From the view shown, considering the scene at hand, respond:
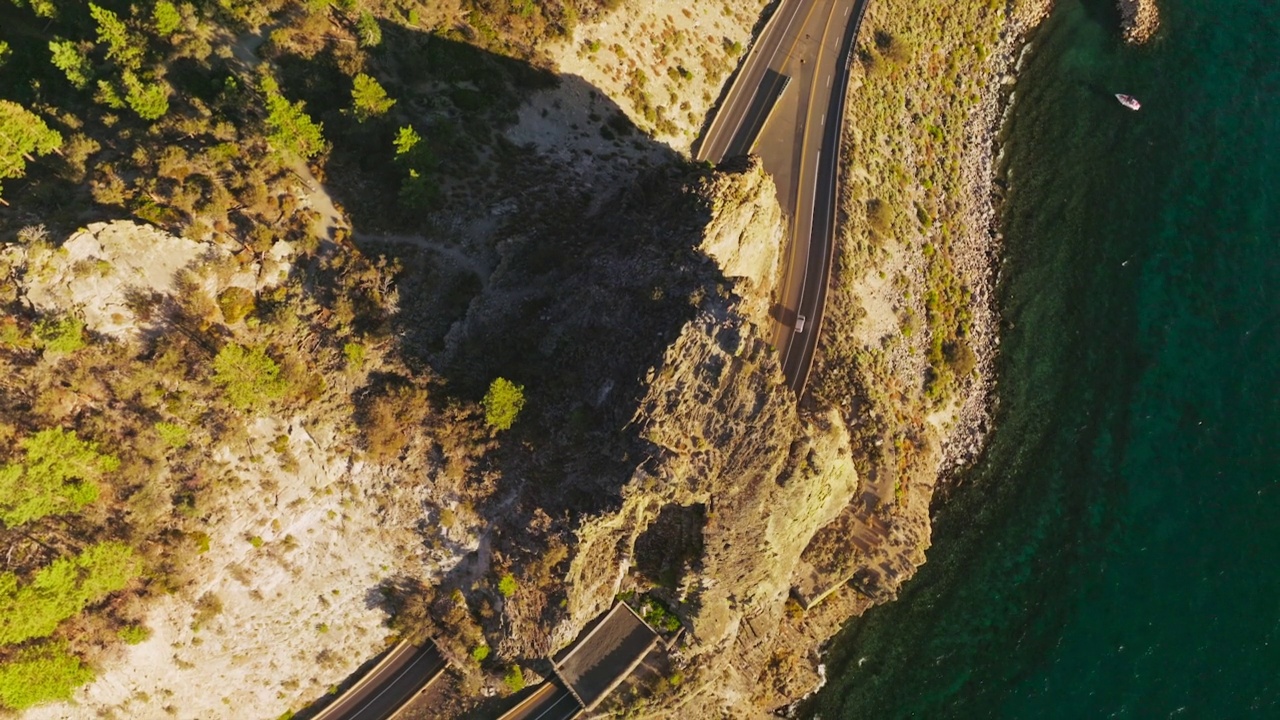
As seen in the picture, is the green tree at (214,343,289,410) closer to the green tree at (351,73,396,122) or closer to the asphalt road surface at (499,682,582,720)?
the green tree at (351,73,396,122)

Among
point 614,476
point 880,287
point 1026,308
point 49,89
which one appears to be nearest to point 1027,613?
point 1026,308

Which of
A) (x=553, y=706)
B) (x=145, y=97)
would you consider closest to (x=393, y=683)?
(x=553, y=706)

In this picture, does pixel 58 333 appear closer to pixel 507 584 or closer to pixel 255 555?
pixel 255 555

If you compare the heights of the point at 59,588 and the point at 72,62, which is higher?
the point at 72,62

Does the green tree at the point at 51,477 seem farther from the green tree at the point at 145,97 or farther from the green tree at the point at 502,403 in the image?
the green tree at the point at 502,403

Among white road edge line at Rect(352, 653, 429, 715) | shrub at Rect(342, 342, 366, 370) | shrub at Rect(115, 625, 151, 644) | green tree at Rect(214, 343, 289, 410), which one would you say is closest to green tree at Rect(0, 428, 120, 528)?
green tree at Rect(214, 343, 289, 410)
